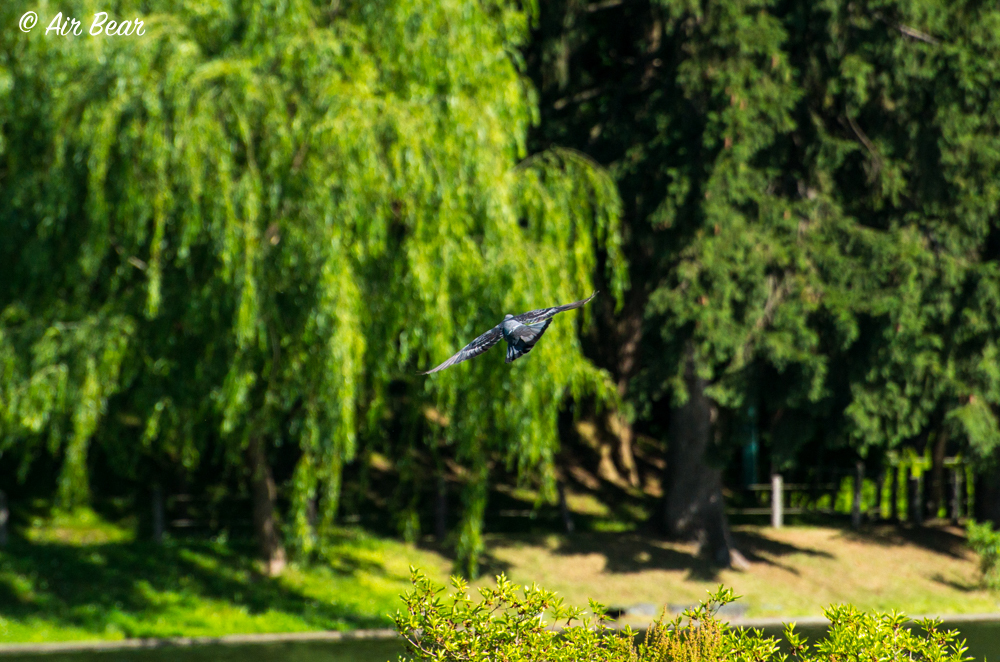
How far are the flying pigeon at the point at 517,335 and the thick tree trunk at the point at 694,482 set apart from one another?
37.8 feet

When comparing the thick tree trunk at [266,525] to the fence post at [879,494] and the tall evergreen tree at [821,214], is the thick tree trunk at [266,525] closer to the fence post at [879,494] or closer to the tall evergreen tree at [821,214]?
the tall evergreen tree at [821,214]

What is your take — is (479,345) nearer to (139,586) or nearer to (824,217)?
(139,586)

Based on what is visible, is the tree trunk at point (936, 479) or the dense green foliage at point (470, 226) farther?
the tree trunk at point (936, 479)

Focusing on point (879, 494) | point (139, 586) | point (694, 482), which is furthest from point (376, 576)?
point (879, 494)

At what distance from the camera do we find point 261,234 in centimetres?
1305

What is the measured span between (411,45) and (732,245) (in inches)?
228

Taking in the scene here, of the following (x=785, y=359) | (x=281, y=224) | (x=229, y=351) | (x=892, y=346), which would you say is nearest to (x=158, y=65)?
(x=281, y=224)

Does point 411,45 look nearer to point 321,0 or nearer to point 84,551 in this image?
point 321,0

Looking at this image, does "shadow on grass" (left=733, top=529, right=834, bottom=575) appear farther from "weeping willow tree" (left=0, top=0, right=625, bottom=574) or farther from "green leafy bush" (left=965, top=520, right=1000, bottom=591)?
"weeping willow tree" (left=0, top=0, right=625, bottom=574)

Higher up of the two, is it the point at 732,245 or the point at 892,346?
the point at 732,245

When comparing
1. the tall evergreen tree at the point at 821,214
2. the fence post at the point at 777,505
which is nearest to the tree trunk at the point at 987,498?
the tall evergreen tree at the point at 821,214

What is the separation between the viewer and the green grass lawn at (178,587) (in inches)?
574

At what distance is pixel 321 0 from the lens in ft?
47.1

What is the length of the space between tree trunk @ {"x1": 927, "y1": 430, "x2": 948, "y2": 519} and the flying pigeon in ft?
52.9
